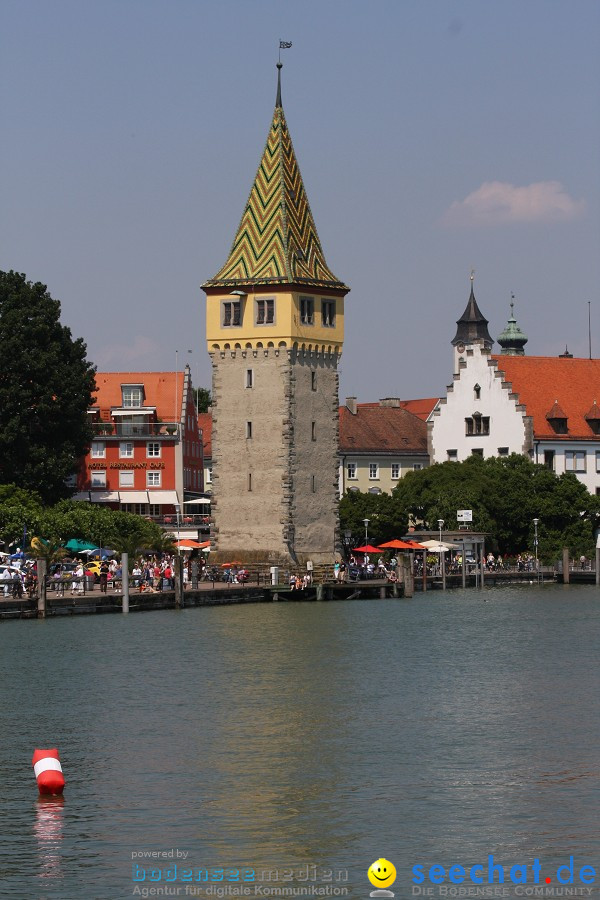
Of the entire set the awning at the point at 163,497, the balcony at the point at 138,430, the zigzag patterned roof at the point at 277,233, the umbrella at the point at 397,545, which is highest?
the zigzag patterned roof at the point at 277,233

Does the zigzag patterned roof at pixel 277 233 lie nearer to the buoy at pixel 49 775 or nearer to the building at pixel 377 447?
the building at pixel 377 447

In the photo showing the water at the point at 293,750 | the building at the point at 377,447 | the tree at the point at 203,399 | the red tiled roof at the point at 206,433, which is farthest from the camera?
the tree at the point at 203,399

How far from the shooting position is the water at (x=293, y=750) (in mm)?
29156

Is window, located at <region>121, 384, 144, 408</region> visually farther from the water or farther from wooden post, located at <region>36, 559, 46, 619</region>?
the water

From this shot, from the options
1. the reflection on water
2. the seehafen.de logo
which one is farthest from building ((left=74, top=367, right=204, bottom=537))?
the seehafen.de logo

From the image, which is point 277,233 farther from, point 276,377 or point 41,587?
point 41,587

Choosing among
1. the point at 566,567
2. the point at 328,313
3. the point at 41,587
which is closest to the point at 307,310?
the point at 328,313

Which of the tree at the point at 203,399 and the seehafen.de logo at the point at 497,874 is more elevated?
the tree at the point at 203,399

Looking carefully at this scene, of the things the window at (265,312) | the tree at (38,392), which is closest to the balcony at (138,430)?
the tree at (38,392)

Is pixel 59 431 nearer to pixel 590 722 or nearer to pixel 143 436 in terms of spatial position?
pixel 143 436

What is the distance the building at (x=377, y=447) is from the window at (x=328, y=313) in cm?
3378

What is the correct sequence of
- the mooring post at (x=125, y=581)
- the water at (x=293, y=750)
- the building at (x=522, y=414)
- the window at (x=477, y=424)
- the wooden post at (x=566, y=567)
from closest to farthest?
the water at (x=293, y=750), the mooring post at (x=125, y=581), the wooden post at (x=566, y=567), the building at (x=522, y=414), the window at (x=477, y=424)

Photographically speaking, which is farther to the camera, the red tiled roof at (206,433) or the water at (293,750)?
the red tiled roof at (206,433)

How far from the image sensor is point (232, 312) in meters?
105
